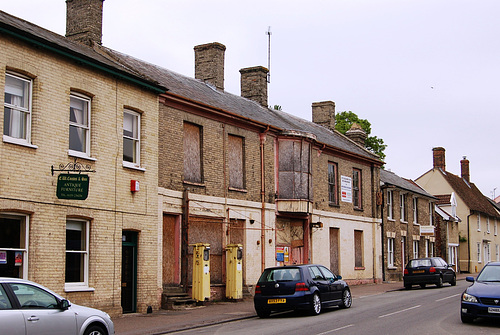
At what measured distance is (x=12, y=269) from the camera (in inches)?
596

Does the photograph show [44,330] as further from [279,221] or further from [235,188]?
[279,221]

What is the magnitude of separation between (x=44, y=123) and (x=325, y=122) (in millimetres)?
24788

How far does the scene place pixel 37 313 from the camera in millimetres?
10281

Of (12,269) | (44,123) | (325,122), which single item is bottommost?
(12,269)

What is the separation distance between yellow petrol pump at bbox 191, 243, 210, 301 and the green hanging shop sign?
6.36m

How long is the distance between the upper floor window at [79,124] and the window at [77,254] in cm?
201

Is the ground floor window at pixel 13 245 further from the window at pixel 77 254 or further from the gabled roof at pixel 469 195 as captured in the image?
the gabled roof at pixel 469 195

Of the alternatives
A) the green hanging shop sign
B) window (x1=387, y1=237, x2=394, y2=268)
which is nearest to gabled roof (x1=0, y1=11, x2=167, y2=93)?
the green hanging shop sign

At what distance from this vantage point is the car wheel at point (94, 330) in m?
11.2

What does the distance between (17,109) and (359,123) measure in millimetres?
40177

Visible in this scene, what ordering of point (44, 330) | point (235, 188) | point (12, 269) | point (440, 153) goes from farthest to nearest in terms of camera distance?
point (440, 153), point (235, 188), point (12, 269), point (44, 330)

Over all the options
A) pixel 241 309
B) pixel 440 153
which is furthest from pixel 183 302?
pixel 440 153

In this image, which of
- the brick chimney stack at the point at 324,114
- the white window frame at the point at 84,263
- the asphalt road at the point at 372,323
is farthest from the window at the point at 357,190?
the white window frame at the point at 84,263

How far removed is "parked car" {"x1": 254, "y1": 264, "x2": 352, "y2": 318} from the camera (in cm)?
1764
